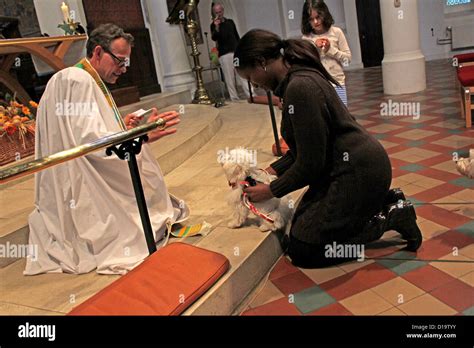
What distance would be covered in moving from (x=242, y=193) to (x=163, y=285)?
0.87 meters

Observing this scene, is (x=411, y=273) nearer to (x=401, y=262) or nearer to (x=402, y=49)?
(x=401, y=262)

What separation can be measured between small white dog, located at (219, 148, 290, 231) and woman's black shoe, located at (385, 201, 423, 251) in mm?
673

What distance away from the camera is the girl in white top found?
430cm

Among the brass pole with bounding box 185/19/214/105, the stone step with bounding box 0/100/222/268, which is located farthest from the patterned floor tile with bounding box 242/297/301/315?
the brass pole with bounding box 185/19/214/105

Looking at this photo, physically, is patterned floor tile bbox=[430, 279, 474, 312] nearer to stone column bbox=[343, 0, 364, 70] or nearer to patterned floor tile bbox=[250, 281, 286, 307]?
patterned floor tile bbox=[250, 281, 286, 307]

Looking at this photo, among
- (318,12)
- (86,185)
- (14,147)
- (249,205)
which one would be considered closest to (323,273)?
(249,205)

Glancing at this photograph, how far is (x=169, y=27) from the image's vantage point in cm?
812

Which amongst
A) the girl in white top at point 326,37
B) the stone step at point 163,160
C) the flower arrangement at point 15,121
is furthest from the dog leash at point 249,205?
the flower arrangement at point 15,121

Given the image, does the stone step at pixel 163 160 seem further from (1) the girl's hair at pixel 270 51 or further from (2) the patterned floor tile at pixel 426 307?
(2) the patterned floor tile at pixel 426 307

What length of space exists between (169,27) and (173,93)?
1299 mm

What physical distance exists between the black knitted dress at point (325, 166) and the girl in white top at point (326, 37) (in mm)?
1900

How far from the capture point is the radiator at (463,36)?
1168cm

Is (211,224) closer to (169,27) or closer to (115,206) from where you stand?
(115,206)
